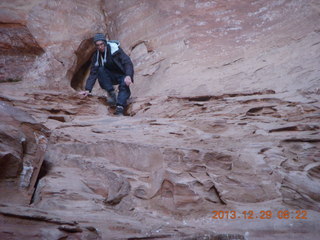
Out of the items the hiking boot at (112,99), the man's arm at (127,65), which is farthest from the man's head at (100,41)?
A: the hiking boot at (112,99)

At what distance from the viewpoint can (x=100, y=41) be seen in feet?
20.2

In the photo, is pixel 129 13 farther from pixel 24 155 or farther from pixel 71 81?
pixel 24 155

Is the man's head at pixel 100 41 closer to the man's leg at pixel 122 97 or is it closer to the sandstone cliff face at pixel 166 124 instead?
the man's leg at pixel 122 97

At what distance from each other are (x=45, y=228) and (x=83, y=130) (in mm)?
2459

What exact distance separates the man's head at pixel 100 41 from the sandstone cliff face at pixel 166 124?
94 cm

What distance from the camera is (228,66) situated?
622 centimetres

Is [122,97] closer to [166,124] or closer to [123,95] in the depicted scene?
[123,95]

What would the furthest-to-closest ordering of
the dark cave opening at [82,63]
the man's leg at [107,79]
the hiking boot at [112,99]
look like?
the dark cave opening at [82,63] → the man's leg at [107,79] → the hiking boot at [112,99]

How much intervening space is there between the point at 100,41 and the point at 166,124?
6.78ft

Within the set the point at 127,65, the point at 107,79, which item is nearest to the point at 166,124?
the point at 127,65
